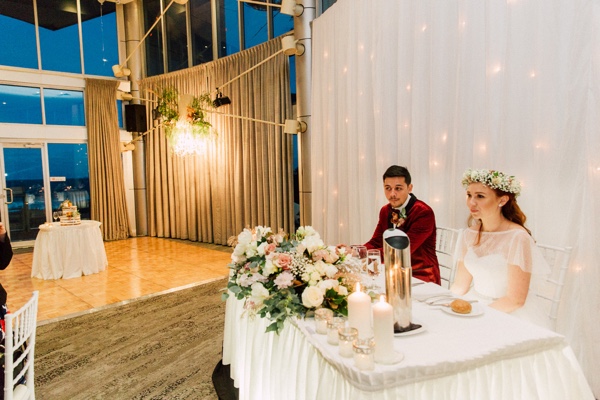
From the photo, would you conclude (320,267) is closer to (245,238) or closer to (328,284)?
(328,284)

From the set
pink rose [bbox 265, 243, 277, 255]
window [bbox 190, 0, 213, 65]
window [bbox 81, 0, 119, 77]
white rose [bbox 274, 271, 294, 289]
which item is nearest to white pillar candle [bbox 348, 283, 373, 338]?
white rose [bbox 274, 271, 294, 289]

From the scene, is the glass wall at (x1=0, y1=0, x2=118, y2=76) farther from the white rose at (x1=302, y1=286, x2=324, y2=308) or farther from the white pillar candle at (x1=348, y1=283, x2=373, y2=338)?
the white pillar candle at (x1=348, y1=283, x2=373, y2=338)

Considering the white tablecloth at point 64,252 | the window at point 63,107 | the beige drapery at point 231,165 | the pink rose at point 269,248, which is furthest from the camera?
the window at point 63,107

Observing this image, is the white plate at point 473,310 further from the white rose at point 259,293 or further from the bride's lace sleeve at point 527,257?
the white rose at point 259,293

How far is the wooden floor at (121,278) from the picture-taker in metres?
4.39

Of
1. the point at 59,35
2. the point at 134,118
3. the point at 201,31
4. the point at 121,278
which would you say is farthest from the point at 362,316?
the point at 59,35

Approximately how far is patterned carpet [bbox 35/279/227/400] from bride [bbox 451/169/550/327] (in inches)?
69.5

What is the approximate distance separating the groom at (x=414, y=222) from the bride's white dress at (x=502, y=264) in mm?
402

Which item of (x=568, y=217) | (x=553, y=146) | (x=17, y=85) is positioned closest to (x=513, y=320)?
(x=568, y=217)

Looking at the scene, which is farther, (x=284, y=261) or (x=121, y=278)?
(x=121, y=278)

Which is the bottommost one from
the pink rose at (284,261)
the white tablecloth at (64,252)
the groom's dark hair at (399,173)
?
the white tablecloth at (64,252)

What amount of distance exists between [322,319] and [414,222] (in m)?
1.49

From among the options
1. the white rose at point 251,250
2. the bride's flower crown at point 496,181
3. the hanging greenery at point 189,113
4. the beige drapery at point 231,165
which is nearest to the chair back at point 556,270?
the bride's flower crown at point 496,181

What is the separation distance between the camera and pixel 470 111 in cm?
298
